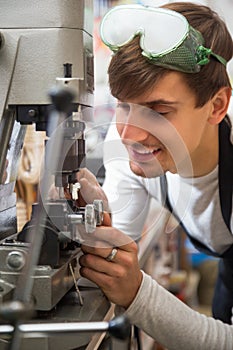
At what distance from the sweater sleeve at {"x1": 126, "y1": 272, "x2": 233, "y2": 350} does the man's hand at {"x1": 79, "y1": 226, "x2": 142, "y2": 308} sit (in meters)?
0.04

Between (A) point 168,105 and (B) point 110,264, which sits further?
(A) point 168,105

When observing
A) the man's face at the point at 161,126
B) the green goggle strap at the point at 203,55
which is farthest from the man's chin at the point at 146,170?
the green goggle strap at the point at 203,55

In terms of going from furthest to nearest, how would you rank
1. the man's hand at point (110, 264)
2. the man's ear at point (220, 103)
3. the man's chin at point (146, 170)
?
1. the man's ear at point (220, 103)
2. the man's chin at point (146, 170)
3. the man's hand at point (110, 264)

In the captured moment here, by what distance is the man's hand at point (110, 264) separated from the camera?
2.95ft

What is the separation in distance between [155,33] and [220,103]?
0.78ft

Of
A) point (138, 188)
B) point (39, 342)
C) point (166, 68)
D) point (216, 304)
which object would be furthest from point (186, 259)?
point (39, 342)

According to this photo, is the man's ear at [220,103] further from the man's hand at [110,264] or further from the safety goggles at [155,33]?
the man's hand at [110,264]

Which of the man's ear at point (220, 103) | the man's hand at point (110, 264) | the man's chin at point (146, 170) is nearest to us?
the man's hand at point (110, 264)

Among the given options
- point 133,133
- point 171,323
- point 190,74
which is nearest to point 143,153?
point 133,133

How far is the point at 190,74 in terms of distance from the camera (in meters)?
1.04

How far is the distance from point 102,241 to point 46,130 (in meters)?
0.21

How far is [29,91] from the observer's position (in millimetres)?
833

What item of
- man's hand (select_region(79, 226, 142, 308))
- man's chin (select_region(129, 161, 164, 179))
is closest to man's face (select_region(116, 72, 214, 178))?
man's chin (select_region(129, 161, 164, 179))

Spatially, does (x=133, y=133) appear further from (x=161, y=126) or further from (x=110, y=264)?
(x=110, y=264)
